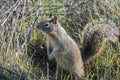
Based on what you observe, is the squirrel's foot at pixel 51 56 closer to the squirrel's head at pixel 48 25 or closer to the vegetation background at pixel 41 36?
the vegetation background at pixel 41 36

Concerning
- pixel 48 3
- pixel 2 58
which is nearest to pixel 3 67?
pixel 2 58

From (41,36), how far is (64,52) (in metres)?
0.53

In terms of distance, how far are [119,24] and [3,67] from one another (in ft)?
5.42

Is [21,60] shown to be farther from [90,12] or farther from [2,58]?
[90,12]

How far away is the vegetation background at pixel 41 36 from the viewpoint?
4578 mm

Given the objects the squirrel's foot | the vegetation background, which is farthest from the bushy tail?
the squirrel's foot

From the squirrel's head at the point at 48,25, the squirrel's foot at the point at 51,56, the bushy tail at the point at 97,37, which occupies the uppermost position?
the squirrel's head at the point at 48,25

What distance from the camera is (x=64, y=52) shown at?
4.80m

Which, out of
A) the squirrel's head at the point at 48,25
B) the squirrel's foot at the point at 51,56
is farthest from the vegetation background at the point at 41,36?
the squirrel's head at the point at 48,25

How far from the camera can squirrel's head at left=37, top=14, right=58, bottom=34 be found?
4.57 metres

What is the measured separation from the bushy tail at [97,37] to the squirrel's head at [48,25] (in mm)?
458

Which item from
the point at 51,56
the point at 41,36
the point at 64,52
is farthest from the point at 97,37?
the point at 41,36

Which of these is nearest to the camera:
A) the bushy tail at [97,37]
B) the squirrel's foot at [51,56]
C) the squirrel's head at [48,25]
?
the squirrel's head at [48,25]

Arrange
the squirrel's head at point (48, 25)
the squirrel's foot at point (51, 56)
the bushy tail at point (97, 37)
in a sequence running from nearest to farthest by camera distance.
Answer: the squirrel's head at point (48, 25)
the squirrel's foot at point (51, 56)
the bushy tail at point (97, 37)
